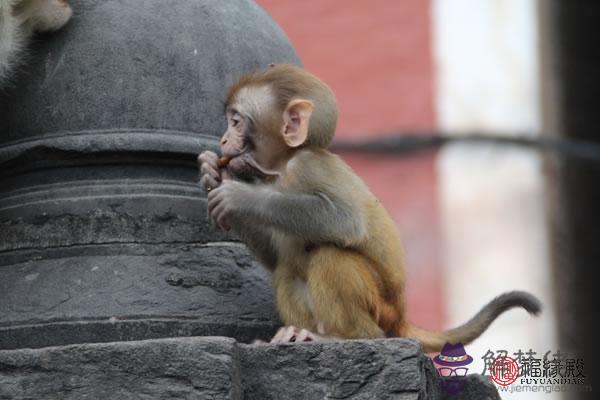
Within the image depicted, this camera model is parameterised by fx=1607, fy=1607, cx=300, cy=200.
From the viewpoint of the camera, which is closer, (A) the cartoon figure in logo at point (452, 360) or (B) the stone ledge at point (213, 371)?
(B) the stone ledge at point (213, 371)

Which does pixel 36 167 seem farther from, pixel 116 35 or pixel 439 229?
pixel 439 229

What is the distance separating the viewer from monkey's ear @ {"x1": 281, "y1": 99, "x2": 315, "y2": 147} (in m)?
4.74

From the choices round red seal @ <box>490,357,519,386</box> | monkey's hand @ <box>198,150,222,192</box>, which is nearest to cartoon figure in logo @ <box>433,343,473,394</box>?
round red seal @ <box>490,357,519,386</box>

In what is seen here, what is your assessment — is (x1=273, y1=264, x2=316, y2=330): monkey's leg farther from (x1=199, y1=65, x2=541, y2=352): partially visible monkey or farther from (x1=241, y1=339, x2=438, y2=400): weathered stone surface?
(x1=241, y1=339, x2=438, y2=400): weathered stone surface

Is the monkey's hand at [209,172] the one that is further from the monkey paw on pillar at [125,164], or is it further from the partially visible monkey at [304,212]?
the monkey paw on pillar at [125,164]

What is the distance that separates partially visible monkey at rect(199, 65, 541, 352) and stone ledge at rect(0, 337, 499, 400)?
213 mm

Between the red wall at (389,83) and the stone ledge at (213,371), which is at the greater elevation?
the red wall at (389,83)

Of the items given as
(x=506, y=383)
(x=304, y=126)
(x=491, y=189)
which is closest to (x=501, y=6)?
(x=491, y=189)

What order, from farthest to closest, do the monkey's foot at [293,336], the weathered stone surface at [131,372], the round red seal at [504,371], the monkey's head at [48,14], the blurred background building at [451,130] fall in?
the blurred background building at [451,130] < the round red seal at [504,371] < the monkey's head at [48,14] < the monkey's foot at [293,336] < the weathered stone surface at [131,372]

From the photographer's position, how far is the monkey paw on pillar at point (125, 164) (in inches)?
196

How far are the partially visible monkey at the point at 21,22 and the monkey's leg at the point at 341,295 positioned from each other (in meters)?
1.24

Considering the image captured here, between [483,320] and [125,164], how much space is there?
1.25 metres

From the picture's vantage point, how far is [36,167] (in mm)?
5207

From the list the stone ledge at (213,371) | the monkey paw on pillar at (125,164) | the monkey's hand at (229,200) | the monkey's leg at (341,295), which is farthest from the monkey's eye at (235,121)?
the stone ledge at (213,371)
